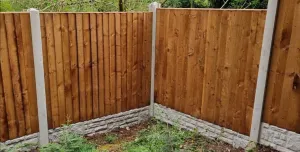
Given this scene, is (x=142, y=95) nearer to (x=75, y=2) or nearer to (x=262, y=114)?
(x=262, y=114)

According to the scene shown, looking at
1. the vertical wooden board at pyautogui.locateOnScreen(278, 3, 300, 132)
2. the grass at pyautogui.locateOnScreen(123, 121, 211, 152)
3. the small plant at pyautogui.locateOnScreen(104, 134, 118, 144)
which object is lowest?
the small plant at pyautogui.locateOnScreen(104, 134, 118, 144)

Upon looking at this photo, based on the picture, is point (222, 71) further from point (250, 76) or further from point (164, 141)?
point (164, 141)

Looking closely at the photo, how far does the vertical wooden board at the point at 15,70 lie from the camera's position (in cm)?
331

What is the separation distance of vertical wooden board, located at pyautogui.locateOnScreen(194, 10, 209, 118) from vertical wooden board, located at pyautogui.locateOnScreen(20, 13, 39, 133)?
7.69 ft

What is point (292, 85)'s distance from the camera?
3.20 metres

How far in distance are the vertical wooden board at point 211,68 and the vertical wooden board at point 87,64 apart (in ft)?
5.72

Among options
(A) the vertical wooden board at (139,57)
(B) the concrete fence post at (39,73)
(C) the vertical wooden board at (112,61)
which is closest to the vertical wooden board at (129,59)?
(A) the vertical wooden board at (139,57)

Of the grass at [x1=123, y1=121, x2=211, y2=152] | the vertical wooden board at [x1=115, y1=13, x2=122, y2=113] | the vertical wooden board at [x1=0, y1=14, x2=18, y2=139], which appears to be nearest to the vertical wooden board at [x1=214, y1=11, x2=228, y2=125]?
the grass at [x1=123, y1=121, x2=211, y2=152]

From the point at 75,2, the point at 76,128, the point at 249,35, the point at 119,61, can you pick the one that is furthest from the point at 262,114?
the point at 75,2

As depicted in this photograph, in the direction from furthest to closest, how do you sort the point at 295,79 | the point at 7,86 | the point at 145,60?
the point at 145,60, the point at 7,86, the point at 295,79

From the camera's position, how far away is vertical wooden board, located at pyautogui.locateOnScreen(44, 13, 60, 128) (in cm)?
360

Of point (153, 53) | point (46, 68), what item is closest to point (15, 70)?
point (46, 68)

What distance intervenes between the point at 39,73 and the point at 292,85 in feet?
10.4

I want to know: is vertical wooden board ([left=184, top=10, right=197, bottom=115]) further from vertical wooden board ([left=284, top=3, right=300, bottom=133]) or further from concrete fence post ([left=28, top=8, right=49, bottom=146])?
concrete fence post ([left=28, top=8, right=49, bottom=146])
